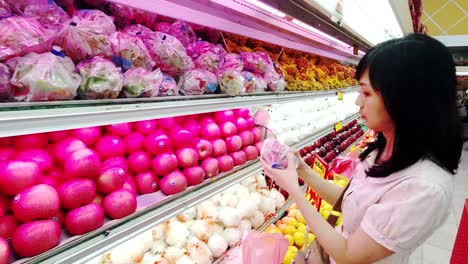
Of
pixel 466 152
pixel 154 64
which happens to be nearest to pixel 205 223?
pixel 154 64

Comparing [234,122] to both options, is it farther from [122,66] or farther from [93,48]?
[93,48]

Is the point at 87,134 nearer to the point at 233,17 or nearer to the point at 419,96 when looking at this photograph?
the point at 233,17

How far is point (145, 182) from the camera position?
125 cm

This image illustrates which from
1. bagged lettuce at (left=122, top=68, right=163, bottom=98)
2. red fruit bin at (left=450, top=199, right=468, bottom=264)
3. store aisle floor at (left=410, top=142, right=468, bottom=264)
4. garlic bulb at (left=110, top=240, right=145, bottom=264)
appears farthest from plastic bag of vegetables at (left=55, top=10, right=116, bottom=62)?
store aisle floor at (left=410, top=142, right=468, bottom=264)

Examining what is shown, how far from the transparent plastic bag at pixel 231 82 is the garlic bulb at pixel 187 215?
675 millimetres

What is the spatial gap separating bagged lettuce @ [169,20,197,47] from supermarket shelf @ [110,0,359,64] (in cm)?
4

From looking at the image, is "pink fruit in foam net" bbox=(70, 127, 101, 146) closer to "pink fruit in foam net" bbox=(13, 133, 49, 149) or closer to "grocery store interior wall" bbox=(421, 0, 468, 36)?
"pink fruit in foam net" bbox=(13, 133, 49, 149)

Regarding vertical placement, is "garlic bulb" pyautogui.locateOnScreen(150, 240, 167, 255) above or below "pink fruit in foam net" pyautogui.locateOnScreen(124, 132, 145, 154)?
below

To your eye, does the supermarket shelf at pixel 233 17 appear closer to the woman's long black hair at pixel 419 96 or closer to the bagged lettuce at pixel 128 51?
the bagged lettuce at pixel 128 51

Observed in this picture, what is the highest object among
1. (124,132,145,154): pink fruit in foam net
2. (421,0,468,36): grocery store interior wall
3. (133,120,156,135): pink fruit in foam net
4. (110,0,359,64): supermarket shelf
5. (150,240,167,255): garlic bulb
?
(421,0,468,36): grocery store interior wall

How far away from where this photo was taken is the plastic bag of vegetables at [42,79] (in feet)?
2.56

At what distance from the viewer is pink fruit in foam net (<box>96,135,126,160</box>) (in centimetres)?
119

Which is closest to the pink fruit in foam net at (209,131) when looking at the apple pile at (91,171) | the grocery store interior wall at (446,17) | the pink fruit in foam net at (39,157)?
the apple pile at (91,171)

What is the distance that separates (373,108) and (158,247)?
1.11 m
